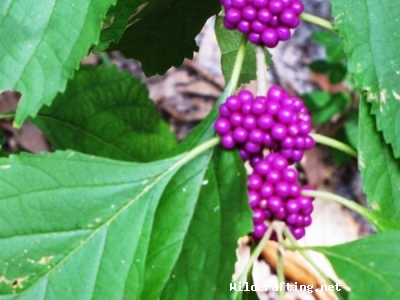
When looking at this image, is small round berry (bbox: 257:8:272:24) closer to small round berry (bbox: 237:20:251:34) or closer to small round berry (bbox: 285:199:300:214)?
A: small round berry (bbox: 237:20:251:34)

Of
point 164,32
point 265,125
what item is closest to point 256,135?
point 265,125

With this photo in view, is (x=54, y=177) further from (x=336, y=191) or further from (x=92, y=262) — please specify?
(x=336, y=191)

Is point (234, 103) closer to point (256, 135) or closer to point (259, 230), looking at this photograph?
point (256, 135)

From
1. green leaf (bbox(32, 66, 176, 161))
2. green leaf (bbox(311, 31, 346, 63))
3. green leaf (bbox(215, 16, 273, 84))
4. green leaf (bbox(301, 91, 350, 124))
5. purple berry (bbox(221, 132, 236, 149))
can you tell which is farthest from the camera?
green leaf (bbox(301, 91, 350, 124))

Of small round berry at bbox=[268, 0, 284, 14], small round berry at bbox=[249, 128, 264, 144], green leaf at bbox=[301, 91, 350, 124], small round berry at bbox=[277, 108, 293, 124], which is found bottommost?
small round berry at bbox=[249, 128, 264, 144]

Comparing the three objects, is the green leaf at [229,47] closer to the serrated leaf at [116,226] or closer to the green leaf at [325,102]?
the serrated leaf at [116,226]

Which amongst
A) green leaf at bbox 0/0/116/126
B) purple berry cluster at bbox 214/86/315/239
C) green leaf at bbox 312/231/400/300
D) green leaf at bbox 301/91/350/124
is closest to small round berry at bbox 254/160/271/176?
purple berry cluster at bbox 214/86/315/239
